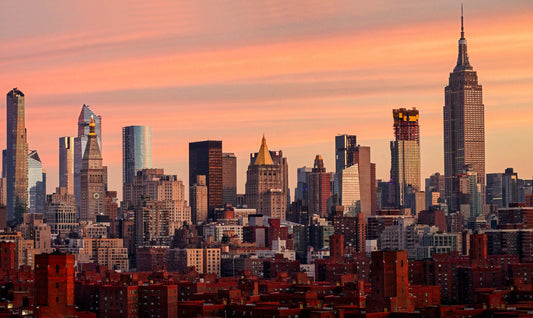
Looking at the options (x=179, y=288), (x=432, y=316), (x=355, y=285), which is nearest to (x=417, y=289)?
(x=355, y=285)

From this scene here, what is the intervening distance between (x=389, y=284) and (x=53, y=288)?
33409 mm

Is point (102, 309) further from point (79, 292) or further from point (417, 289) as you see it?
point (417, 289)

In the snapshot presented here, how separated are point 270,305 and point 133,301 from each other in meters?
23.1

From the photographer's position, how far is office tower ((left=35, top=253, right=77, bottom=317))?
140250mm

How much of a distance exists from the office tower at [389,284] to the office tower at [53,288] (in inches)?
1178

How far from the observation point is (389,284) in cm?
14312

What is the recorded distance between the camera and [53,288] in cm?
14050

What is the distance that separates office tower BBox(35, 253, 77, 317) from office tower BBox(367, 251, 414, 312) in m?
29.9

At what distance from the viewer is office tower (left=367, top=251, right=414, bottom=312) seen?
14225 cm

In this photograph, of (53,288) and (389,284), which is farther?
(389,284)

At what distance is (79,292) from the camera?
187m

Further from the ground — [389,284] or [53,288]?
[389,284]

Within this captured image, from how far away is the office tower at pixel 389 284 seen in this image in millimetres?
142250

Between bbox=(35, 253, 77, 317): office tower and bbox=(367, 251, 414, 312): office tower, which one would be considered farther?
bbox=(367, 251, 414, 312): office tower
